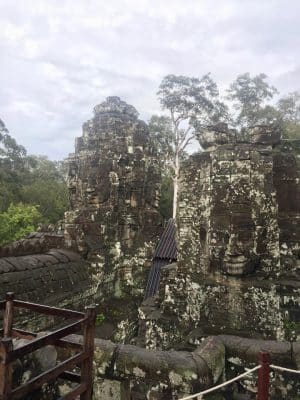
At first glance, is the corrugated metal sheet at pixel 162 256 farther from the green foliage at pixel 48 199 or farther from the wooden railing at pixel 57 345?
the green foliage at pixel 48 199

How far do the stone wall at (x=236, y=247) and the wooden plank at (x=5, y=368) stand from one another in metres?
3.30

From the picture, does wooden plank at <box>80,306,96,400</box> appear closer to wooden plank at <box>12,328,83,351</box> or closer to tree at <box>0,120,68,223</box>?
wooden plank at <box>12,328,83,351</box>

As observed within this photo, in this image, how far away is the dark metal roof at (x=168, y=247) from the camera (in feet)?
36.6

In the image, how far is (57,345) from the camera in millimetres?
1949

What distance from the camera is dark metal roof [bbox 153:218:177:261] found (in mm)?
11141

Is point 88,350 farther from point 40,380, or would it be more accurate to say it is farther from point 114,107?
point 114,107

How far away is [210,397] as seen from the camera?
2.79 m

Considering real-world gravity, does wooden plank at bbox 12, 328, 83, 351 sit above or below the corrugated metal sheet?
above

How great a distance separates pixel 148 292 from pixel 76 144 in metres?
4.13

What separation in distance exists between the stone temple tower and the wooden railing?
485cm

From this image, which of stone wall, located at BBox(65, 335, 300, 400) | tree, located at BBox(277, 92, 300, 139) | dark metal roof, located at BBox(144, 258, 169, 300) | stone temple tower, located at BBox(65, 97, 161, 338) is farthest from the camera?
tree, located at BBox(277, 92, 300, 139)

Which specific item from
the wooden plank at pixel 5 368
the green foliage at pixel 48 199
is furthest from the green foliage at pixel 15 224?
the wooden plank at pixel 5 368

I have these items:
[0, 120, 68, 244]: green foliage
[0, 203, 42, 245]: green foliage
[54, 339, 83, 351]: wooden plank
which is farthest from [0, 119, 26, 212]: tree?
[54, 339, 83, 351]: wooden plank

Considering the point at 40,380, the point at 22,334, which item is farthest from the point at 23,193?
the point at 40,380
